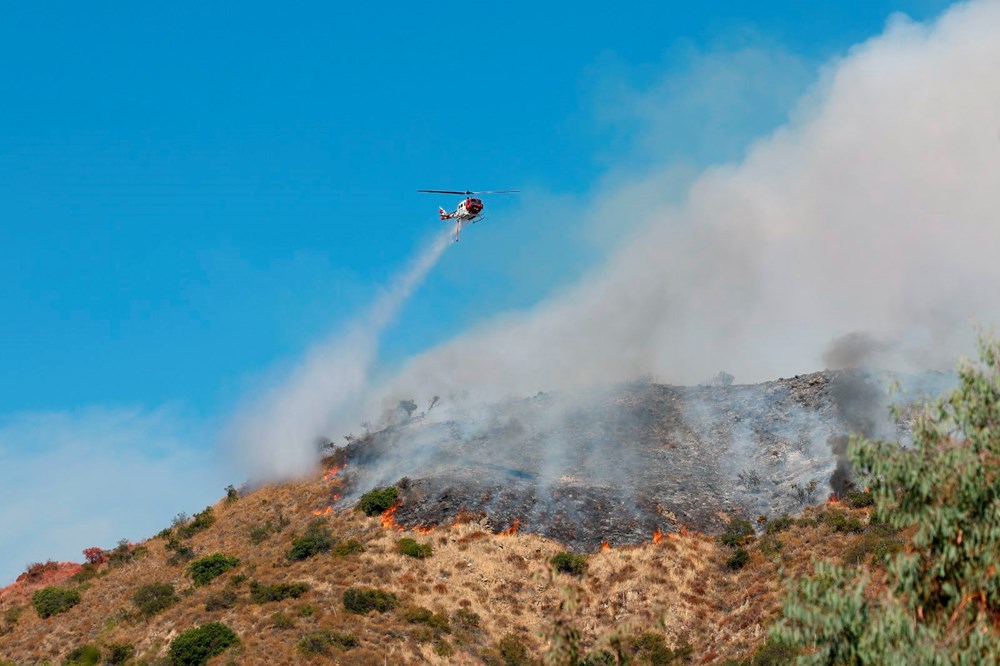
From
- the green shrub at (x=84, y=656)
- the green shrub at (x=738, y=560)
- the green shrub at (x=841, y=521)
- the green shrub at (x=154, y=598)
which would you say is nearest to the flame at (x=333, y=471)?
the green shrub at (x=154, y=598)

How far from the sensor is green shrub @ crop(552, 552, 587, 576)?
65.6 meters

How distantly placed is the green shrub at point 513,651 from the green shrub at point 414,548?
1056 centimetres

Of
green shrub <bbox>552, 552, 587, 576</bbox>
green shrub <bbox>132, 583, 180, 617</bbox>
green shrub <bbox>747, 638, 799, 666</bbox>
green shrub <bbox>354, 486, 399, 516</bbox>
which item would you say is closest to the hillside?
green shrub <bbox>132, 583, 180, 617</bbox>

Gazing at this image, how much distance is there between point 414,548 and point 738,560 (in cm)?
2227

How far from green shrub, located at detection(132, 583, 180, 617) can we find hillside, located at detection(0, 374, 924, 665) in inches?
12.7

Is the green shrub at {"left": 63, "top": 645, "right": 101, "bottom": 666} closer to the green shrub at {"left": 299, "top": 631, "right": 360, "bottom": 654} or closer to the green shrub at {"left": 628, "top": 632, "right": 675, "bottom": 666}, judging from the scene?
the green shrub at {"left": 299, "top": 631, "right": 360, "bottom": 654}

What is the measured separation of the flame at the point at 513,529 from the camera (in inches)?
2753

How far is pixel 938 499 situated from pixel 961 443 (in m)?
1.64

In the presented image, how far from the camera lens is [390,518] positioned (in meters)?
74.1

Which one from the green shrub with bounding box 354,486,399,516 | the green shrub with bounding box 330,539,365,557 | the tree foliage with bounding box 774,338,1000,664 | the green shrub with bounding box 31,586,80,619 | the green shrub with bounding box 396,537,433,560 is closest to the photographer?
the tree foliage with bounding box 774,338,1000,664

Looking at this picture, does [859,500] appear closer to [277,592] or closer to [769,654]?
[769,654]

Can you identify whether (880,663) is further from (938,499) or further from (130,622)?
(130,622)

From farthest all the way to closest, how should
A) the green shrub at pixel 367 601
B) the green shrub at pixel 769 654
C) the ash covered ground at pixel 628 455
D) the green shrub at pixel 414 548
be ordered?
the ash covered ground at pixel 628 455
the green shrub at pixel 414 548
the green shrub at pixel 367 601
the green shrub at pixel 769 654

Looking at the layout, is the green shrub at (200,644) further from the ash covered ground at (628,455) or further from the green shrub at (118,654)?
the ash covered ground at (628,455)
